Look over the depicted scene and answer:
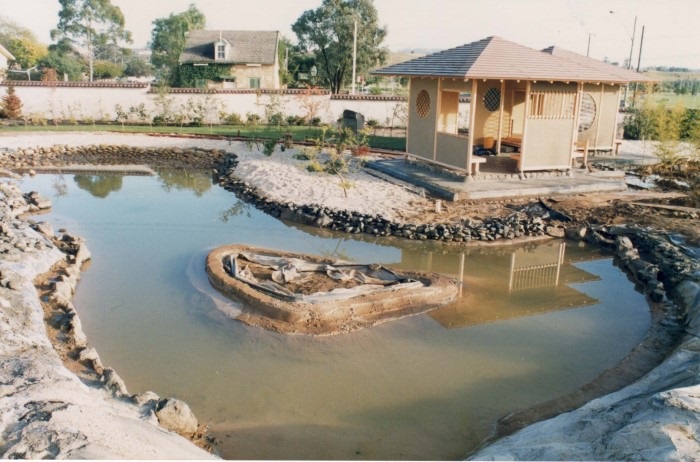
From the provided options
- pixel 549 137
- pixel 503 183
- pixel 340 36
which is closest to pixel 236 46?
pixel 340 36

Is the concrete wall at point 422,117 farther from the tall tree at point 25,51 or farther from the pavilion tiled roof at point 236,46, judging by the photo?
the tall tree at point 25,51

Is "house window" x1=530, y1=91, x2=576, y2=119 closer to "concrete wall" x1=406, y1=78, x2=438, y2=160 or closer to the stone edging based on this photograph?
"concrete wall" x1=406, y1=78, x2=438, y2=160

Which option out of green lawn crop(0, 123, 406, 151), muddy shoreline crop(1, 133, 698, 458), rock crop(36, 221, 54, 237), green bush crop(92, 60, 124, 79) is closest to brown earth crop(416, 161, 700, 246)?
muddy shoreline crop(1, 133, 698, 458)

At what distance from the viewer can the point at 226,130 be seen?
920 inches

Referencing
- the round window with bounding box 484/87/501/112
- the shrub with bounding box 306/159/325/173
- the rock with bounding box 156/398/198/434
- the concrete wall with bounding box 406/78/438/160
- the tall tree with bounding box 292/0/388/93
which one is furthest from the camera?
the tall tree with bounding box 292/0/388/93

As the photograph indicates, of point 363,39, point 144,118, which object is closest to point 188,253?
point 144,118

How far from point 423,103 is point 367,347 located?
9941 mm

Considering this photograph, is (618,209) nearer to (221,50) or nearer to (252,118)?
(252,118)

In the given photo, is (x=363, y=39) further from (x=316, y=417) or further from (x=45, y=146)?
(x=316, y=417)

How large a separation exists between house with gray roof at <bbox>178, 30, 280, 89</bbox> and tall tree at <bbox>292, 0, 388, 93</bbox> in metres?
3.08

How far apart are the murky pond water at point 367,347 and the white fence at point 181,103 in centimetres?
1432

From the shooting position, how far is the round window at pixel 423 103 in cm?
1576

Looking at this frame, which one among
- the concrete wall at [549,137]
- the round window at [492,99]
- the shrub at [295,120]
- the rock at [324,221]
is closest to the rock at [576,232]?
the concrete wall at [549,137]

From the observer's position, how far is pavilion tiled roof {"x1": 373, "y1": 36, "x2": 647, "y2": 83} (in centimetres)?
1338
